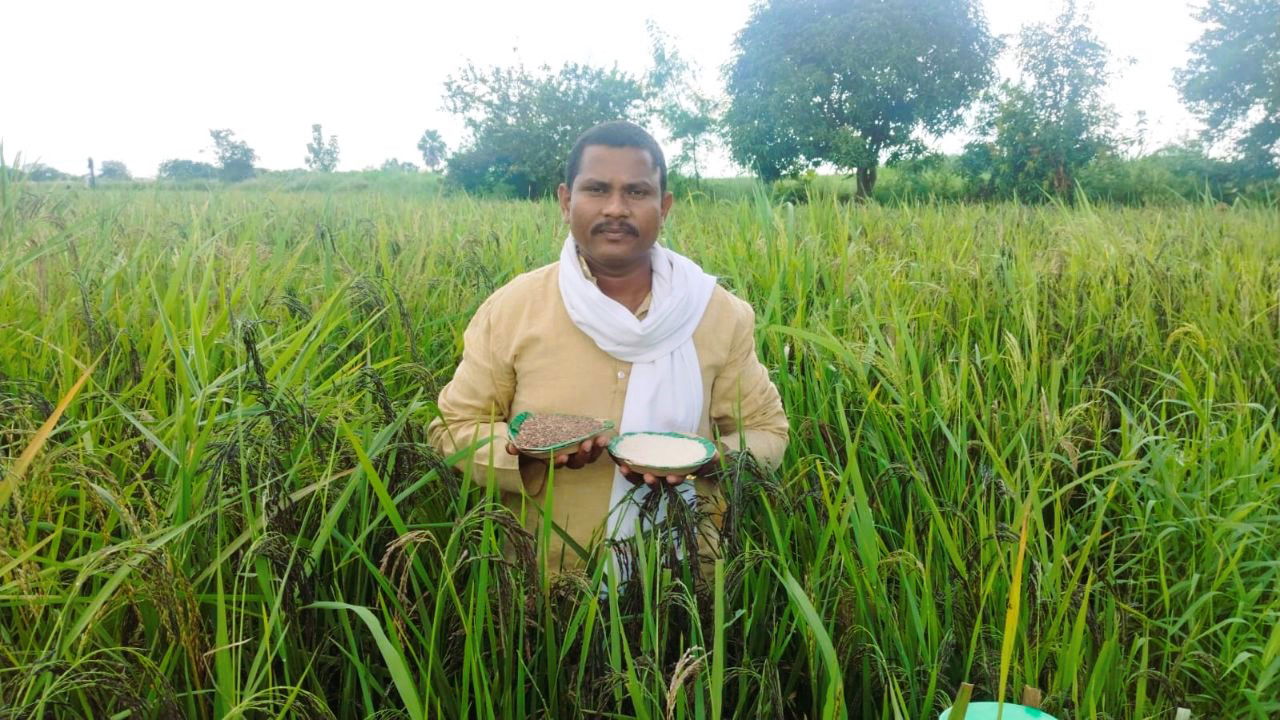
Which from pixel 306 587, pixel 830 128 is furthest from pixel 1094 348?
pixel 830 128

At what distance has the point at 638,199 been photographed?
1.88 meters

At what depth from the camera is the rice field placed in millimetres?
1233

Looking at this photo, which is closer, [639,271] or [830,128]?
[639,271]

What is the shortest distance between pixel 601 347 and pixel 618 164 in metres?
0.45

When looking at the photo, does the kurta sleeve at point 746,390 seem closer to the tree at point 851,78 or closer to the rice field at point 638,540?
the rice field at point 638,540

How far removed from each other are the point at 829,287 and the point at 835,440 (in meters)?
1.04

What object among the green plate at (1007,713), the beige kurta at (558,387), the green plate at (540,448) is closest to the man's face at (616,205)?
the beige kurta at (558,387)

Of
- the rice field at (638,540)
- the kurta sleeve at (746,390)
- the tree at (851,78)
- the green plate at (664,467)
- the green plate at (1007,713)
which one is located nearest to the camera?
the green plate at (1007,713)

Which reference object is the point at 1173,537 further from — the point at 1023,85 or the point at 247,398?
the point at 1023,85

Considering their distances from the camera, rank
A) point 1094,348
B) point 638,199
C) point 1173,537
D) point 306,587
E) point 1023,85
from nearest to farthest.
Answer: point 306,587 → point 638,199 → point 1173,537 → point 1094,348 → point 1023,85

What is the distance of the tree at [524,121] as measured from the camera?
2357 cm

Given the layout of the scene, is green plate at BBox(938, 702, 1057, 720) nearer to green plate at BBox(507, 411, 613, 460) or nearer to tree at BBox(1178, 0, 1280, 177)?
green plate at BBox(507, 411, 613, 460)

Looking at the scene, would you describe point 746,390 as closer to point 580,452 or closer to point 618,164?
point 580,452

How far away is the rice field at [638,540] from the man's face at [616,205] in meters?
0.52
